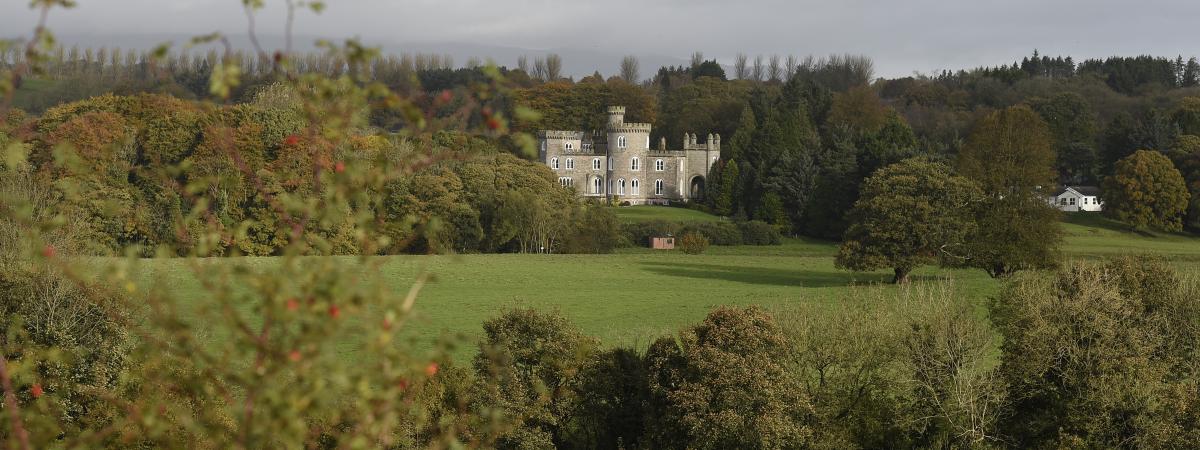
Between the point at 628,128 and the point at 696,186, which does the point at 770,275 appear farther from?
the point at 628,128

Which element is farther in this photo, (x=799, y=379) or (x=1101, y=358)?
(x=1101, y=358)

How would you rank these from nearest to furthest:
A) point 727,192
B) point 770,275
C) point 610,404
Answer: point 610,404
point 770,275
point 727,192

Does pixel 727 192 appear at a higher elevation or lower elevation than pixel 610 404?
higher

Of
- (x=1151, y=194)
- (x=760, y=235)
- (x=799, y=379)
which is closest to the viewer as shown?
(x=799, y=379)

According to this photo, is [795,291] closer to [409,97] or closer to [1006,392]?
[1006,392]

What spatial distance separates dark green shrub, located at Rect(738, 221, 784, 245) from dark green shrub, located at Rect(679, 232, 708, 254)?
416cm

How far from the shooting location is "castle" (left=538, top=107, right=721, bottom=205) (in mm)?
102750

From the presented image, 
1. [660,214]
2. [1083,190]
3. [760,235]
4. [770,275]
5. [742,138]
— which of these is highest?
[742,138]

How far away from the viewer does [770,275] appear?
5616 centimetres

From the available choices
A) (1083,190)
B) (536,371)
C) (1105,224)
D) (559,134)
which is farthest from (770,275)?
(559,134)

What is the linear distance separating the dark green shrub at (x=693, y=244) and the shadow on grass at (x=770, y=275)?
28.2 ft

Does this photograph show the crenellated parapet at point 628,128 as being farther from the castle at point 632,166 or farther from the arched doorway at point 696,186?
the arched doorway at point 696,186

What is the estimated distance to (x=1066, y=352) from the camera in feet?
88.5

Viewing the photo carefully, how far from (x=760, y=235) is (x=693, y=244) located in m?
6.29
